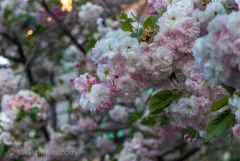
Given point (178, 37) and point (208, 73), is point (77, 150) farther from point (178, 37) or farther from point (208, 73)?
point (208, 73)

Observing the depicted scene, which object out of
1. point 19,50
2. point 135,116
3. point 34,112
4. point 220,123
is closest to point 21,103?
point 34,112

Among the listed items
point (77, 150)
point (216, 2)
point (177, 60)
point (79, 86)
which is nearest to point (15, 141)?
point (77, 150)

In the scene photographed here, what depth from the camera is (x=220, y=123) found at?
1602 mm

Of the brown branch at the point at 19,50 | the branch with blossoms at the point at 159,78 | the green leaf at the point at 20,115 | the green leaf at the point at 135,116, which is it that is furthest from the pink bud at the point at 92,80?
the brown branch at the point at 19,50

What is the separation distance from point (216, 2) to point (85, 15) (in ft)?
8.49

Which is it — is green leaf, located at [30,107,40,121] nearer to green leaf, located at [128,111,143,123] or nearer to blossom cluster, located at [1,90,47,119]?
blossom cluster, located at [1,90,47,119]

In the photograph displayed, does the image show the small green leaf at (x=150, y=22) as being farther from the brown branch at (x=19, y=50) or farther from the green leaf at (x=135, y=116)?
the brown branch at (x=19, y=50)

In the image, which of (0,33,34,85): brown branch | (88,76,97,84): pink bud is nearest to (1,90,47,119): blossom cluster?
(0,33,34,85): brown branch

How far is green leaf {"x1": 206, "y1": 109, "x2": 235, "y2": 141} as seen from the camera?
1.57 m

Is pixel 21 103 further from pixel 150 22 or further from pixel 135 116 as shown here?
pixel 150 22

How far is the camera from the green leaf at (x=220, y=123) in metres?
1.57

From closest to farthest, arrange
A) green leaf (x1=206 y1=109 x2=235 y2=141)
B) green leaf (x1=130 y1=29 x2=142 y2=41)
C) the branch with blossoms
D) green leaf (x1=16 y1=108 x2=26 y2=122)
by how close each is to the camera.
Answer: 1. the branch with blossoms
2. green leaf (x1=206 y1=109 x2=235 y2=141)
3. green leaf (x1=130 y1=29 x2=142 y2=41)
4. green leaf (x1=16 y1=108 x2=26 y2=122)

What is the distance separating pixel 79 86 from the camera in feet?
5.90

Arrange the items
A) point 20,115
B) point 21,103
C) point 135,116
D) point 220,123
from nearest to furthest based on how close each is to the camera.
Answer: point 220,123
point 20,115
point 21,103
point 135,116
